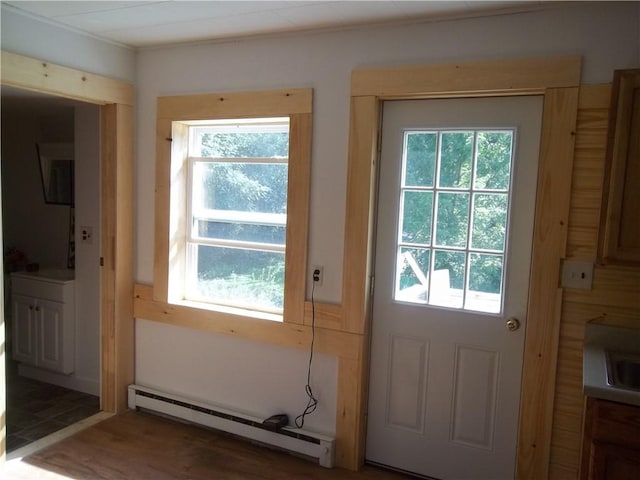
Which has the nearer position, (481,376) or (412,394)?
(481,376)

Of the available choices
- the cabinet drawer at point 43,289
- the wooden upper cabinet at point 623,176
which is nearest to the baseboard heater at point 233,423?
the cabinet drawer at point 43,289

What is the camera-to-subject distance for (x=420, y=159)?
2.49 m

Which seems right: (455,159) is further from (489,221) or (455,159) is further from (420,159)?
(489,221)

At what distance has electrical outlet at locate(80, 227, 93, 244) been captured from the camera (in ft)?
11.5

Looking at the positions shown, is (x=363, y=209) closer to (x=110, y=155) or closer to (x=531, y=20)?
(x=531, y=20)

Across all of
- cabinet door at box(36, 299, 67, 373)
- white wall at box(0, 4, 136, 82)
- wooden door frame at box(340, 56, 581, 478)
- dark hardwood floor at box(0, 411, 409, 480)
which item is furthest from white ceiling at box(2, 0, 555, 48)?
dark hardwood floor at box(0, 411, 409, 480)

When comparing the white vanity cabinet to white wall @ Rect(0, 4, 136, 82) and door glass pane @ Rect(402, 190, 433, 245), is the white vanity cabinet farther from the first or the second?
door glass pane @ Rect(402, 190, 433, 245)

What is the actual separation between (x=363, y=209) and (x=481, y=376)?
101cm

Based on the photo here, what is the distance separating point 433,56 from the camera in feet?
7.77

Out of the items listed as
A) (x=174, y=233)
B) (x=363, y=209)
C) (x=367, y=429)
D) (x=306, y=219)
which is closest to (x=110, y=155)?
(x=174, y=233)

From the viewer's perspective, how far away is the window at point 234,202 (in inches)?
107

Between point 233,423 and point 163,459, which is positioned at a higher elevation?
point 233,423

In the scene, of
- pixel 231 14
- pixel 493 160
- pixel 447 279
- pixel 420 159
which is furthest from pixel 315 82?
pixel 447 279

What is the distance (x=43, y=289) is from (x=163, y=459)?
176 centimetres
